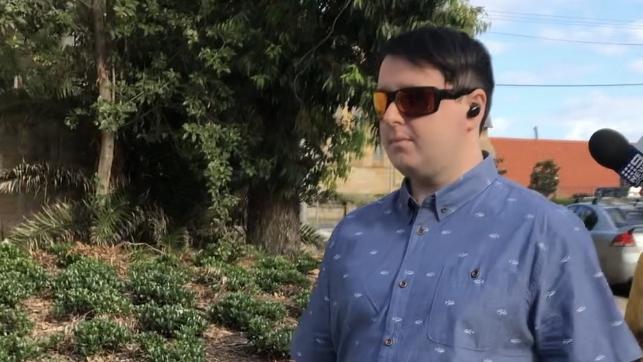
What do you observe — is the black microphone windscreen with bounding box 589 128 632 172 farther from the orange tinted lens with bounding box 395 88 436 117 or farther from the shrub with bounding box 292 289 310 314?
the shrub with bounding box 292 289 310 314

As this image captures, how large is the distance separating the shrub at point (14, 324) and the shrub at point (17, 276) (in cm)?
49

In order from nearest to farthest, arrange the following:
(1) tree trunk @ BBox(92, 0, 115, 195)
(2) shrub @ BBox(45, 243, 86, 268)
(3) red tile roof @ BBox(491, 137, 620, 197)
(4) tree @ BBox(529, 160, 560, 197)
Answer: (2) shrub @ BBox(45, 243, 86, 268) → (1) tree trunk @ BBox(92, 0, 115, 195) → (4) tree @ BBox(529, 160, 560, 197) → (3) red tile roof @ BBox(491, 137, 620, 197)

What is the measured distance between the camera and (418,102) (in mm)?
1928

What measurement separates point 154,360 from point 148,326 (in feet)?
2.86

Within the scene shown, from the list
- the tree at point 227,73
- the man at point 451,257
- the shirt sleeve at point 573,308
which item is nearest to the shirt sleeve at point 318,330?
the man at point 451,257

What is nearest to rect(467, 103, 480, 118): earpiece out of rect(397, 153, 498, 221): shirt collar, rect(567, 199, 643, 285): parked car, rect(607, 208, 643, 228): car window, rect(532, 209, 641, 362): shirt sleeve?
rect(397, 153, 498, 221): shirt collar

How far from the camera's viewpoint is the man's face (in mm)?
1924

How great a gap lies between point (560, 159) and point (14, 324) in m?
58.1

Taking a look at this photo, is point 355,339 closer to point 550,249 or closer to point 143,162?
point 550,249

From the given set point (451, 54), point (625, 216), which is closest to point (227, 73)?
point (625, 216)

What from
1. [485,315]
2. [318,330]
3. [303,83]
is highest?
[303,83]

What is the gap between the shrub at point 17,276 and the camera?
6.87 m

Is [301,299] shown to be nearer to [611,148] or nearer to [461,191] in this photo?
[611,148]

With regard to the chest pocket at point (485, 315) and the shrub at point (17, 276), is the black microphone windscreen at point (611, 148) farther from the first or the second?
the shrub at point (17, 276)
